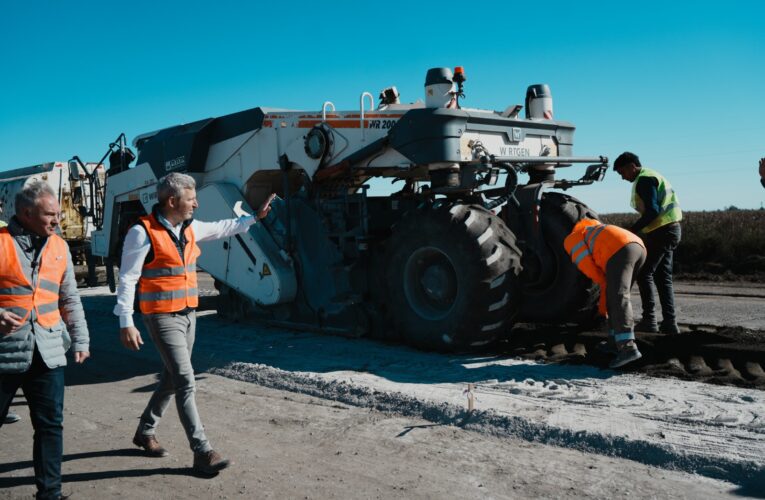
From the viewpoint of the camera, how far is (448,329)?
21.3ft

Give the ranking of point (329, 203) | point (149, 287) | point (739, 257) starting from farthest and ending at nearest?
point (739, 257) → point (329, 203) → point (149, 287)

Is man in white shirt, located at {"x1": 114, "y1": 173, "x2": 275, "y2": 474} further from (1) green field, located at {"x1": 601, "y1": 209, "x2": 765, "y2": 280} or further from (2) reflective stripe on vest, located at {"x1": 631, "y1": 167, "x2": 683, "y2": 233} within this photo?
(1) green field, located at {"x1": 601, "y1": 209, "x2": 765, "y2": 280}

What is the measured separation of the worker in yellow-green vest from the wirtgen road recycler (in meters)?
0.68

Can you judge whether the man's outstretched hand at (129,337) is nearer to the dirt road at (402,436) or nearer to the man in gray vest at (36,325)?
the man in gray vest at (36,325)

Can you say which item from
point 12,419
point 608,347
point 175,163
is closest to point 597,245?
point 608,347

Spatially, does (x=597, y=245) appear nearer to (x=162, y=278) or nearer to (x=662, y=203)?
(x=662, y=203)

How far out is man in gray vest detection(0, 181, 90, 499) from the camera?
365 cm

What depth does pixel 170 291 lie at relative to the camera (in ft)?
13.8

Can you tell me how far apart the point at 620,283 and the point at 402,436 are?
243cm

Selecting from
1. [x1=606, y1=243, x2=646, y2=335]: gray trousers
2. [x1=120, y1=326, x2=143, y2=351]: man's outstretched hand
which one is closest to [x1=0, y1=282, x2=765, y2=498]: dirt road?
[x1=606, y1=243, x2=646, y2=335]: gray trousers

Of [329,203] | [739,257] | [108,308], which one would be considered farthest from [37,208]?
[739,257]

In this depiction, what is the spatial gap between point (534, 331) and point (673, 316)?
4.47 ft

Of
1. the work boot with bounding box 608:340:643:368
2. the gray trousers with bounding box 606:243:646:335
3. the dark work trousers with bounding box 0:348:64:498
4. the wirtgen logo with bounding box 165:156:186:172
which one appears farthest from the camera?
the wirtgen logo with bounding box 165:156:186:172

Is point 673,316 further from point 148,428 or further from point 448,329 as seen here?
point 148,428
